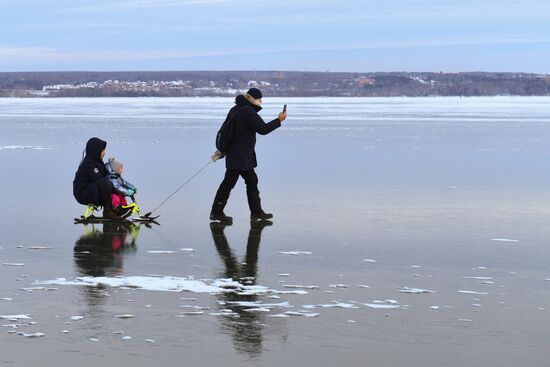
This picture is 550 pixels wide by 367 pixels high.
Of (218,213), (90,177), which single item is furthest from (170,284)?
(218,213)

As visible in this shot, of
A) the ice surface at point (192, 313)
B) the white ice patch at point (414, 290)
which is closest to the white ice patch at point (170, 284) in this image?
→ the ice surface at point (192, 313)

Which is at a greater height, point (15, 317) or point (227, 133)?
point (227, 133)

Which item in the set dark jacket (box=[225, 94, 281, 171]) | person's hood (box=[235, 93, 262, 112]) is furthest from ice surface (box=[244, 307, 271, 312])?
person's hood (box=[235, 93, 262, 112])

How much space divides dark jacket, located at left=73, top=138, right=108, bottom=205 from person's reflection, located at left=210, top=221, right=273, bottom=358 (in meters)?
1.29

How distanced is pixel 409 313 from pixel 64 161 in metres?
13.0

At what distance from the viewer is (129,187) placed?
10758 mm

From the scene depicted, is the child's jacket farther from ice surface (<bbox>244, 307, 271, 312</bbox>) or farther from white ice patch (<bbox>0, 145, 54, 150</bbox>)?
white ice patch (<bbox>0, 145, 54, 150</bbox>)

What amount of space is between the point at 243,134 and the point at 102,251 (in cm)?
297

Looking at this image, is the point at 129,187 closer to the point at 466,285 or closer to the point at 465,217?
the point at 465,217

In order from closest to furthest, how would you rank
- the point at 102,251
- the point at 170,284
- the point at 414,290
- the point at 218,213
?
the point at 414,290 → the point at 170,284 → the point at 102,251 → the point at 218,213

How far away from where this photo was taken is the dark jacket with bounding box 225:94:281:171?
11.1 metres

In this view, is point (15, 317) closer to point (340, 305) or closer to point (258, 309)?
point (258, 309)

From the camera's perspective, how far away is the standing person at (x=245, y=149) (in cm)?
1098

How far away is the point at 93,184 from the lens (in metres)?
10.4
